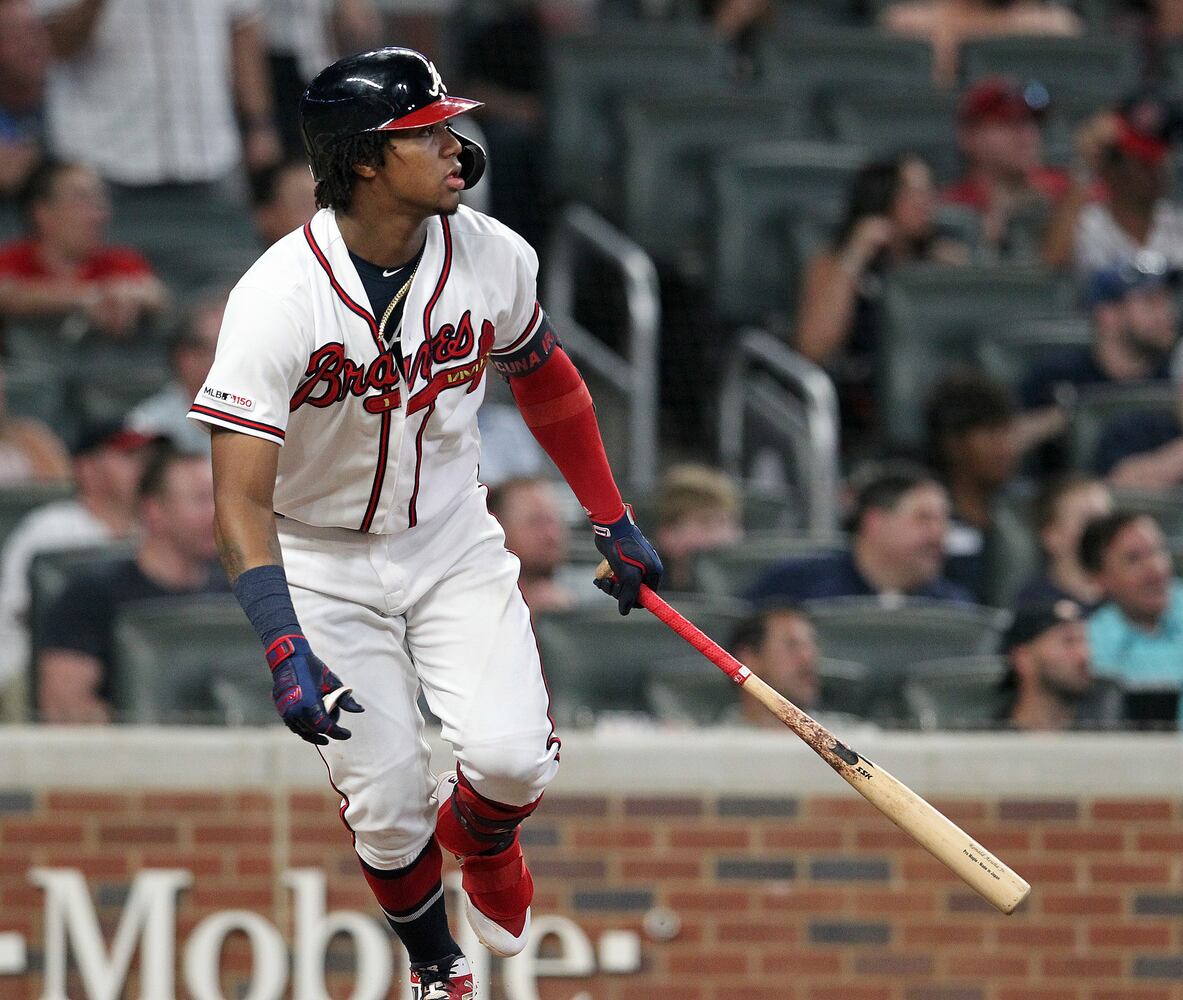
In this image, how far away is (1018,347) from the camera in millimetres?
7074

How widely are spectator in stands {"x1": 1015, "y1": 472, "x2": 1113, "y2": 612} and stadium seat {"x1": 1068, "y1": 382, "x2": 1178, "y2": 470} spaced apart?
625 mm

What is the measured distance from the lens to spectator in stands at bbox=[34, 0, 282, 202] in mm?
7332

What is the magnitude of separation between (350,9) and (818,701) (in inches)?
161

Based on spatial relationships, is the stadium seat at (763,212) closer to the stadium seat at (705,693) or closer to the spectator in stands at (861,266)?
the spectator in stands at (861,266)

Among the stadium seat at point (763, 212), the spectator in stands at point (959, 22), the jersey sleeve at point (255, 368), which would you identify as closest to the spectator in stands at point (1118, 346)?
the stadium seat at point (763, 212)

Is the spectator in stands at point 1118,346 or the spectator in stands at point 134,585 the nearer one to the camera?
the spectator in stands at point 134,585

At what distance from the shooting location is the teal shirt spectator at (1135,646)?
18.4 ft

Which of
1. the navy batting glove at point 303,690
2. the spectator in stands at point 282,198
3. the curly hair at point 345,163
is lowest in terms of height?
the spectator in stands at point 282,198

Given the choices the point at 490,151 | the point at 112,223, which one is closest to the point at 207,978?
the point at 112,223

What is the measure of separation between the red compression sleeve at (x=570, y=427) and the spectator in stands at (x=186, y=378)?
8.36 feet

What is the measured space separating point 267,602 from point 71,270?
380cm

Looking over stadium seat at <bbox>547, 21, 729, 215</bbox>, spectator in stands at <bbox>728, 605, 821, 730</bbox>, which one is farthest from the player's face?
stadium seat at <bbox>547, 21, 729, 215</bbox>

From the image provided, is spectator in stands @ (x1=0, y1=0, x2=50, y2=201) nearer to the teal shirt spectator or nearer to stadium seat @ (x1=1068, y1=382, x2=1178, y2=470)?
stadium seat @ (x1=1068, y1=382, x2=1178, y2=470)

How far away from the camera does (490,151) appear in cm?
799
